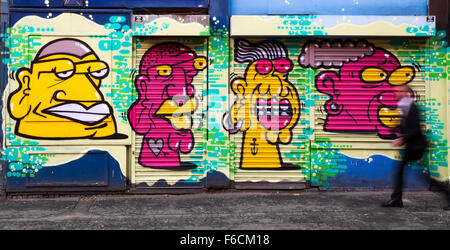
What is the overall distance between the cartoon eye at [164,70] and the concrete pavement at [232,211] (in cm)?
226

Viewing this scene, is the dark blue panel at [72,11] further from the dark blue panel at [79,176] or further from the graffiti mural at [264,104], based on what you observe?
the dark blue panel at [79,176]

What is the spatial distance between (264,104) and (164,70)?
198 centimetres

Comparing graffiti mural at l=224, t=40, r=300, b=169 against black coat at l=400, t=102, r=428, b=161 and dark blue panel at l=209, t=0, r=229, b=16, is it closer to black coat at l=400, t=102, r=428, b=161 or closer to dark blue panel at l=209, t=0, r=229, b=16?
dark blue panel at l=209, t=0, r=229, b=16

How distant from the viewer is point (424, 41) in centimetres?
Result: 739

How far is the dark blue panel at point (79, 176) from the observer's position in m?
7.11

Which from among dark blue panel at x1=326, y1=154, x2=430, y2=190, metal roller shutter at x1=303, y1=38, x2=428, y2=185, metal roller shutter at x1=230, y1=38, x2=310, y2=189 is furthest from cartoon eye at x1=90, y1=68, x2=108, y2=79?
dark blue panel at x1=326, y1=154, x2=430, y2=190

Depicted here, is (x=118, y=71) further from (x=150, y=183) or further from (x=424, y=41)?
(x=424, y=41)

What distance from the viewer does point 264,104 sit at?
7426 mm

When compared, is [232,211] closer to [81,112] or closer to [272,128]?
[272,128]

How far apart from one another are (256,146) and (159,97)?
204 centimetres

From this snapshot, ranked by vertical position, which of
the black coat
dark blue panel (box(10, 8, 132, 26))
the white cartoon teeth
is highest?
dark blue panel (box(10, 8, 132, 26))

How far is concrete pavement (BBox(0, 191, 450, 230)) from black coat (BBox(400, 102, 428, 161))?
0.90m

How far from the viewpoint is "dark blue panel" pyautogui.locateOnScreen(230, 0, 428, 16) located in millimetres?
7328

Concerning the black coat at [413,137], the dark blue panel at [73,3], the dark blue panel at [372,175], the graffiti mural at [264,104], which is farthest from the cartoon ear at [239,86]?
the dark blue panel at [73,3]
